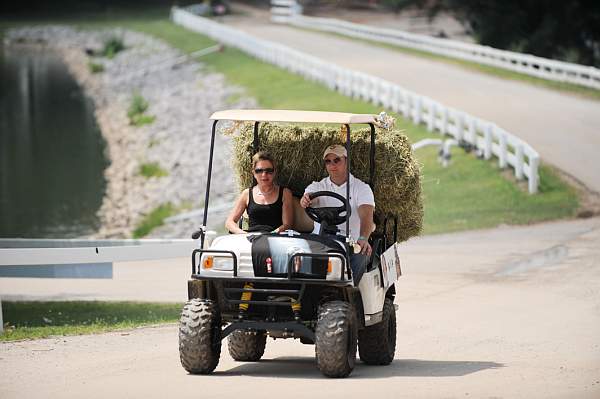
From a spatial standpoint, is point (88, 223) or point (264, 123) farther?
point (88, 223)

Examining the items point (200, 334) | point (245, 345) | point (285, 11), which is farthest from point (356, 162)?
point (285, 11)

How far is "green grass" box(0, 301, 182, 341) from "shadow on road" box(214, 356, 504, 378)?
308cm

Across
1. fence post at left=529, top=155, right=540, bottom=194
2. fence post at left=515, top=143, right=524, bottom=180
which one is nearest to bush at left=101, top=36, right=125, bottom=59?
fence post at left=515, top=143, right=524, bottom=180

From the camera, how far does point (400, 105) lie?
124 feet

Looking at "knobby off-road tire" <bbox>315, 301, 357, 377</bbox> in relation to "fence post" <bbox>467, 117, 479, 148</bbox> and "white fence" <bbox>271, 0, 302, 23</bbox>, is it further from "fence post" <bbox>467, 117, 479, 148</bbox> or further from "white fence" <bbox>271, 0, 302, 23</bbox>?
"white fence" <bbox>271, 0, 302, 23</bbox>

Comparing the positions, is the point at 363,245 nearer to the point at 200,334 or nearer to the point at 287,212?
the point at 287,212

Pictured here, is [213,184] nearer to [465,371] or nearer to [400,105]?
[400,105]

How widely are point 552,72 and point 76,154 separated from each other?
52.6ft

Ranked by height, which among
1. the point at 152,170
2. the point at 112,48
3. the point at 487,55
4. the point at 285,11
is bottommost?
the point at 112,48

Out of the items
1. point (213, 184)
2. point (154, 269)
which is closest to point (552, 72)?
point (213, 184)

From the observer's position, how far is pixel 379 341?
12.3 meters

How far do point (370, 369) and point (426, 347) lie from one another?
1.67 m

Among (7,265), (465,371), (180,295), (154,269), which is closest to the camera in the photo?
(465,371)

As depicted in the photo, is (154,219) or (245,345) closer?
(245,345)
